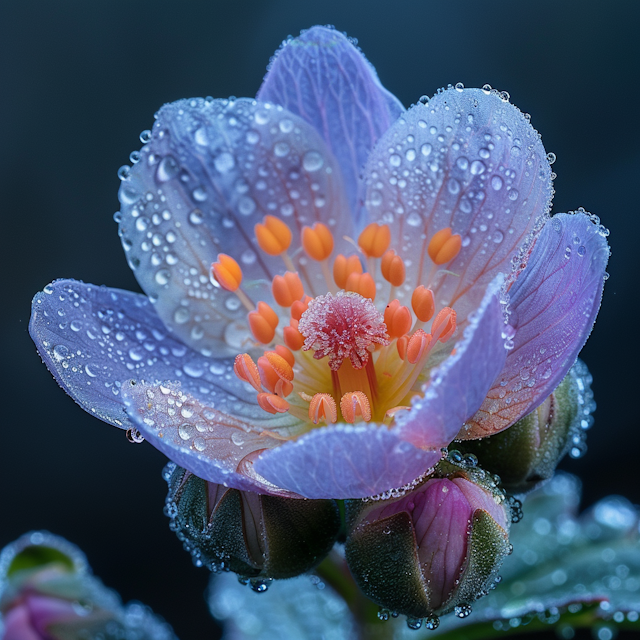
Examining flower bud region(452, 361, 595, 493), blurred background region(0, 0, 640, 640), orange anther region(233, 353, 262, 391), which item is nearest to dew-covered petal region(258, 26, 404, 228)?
orange anther region(233, 353, 262, 391)

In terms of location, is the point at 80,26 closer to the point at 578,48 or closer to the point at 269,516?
the point at 578,48

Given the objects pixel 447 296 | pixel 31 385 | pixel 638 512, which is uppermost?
pixel 447 296

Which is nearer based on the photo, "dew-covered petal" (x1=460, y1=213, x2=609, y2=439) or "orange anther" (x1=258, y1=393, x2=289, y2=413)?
"dew-covered petal" (x1=460, y1=213, x2=609, y2=439)

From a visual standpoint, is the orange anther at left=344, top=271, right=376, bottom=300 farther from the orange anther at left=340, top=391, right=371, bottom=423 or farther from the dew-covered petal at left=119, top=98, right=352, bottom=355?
the orange anther at left=340, top=391, right=371, bottom=423

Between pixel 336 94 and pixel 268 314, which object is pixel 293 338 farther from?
pixel 336 94

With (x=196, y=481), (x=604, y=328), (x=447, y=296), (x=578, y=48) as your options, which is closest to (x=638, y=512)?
(x=447, y=296)
